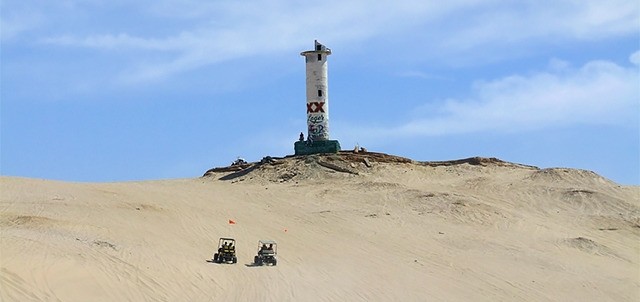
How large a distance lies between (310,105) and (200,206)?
1228 cm

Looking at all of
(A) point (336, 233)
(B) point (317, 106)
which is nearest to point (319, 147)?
(B) point (317, 106)

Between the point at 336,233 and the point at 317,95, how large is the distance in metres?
15.1

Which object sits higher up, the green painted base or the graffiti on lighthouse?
the graffiti on lighthouse

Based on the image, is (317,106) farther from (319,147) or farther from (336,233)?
(336,233)

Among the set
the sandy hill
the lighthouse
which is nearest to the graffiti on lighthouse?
the lighthouse

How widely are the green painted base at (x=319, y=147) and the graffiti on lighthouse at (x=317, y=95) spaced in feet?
1.16

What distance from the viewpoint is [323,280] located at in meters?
26.2

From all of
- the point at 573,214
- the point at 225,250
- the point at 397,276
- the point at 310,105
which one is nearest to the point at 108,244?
the point at 225,250

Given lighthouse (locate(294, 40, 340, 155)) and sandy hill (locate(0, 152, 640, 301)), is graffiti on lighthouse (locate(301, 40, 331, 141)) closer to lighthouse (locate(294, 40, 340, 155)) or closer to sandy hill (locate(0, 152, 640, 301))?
lighthouse (locate(294, 40, 340, 155))

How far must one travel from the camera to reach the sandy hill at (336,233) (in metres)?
23.9

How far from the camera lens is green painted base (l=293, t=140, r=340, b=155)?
153ft

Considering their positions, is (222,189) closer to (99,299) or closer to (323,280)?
(323,280)

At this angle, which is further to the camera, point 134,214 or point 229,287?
point 134,214

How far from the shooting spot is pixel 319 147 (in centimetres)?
4662
